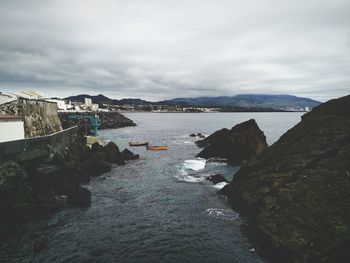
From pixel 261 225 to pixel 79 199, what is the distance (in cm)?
1500

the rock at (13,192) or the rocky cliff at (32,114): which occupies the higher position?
the rocky cliff at (32,114)

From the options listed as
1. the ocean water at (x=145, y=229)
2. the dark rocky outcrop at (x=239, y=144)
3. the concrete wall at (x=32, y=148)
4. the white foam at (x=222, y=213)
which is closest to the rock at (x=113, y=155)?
the concrete wall at (x=32, y=148)

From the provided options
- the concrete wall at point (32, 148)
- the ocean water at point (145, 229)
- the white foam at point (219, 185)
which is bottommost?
the ocean water at point (145, 229)

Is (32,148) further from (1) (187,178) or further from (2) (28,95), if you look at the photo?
(2) (28,95)

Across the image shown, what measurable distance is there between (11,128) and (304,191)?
25.4 m

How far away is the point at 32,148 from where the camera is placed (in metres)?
27.5

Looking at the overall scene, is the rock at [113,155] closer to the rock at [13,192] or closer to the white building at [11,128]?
the white building at [11,128]

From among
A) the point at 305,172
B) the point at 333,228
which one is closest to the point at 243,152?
the point at 305,172

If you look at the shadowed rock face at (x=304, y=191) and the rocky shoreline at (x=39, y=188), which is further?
the rocky shoreline at (x=39, y=188)

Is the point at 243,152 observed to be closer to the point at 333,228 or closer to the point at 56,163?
the point at 56,163

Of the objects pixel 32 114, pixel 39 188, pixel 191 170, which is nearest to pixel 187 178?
pixel 191 170

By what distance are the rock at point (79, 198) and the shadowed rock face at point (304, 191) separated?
485 inches

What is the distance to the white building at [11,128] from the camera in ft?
84.3

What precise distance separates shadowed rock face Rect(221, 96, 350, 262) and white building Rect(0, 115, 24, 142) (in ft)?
66.7
